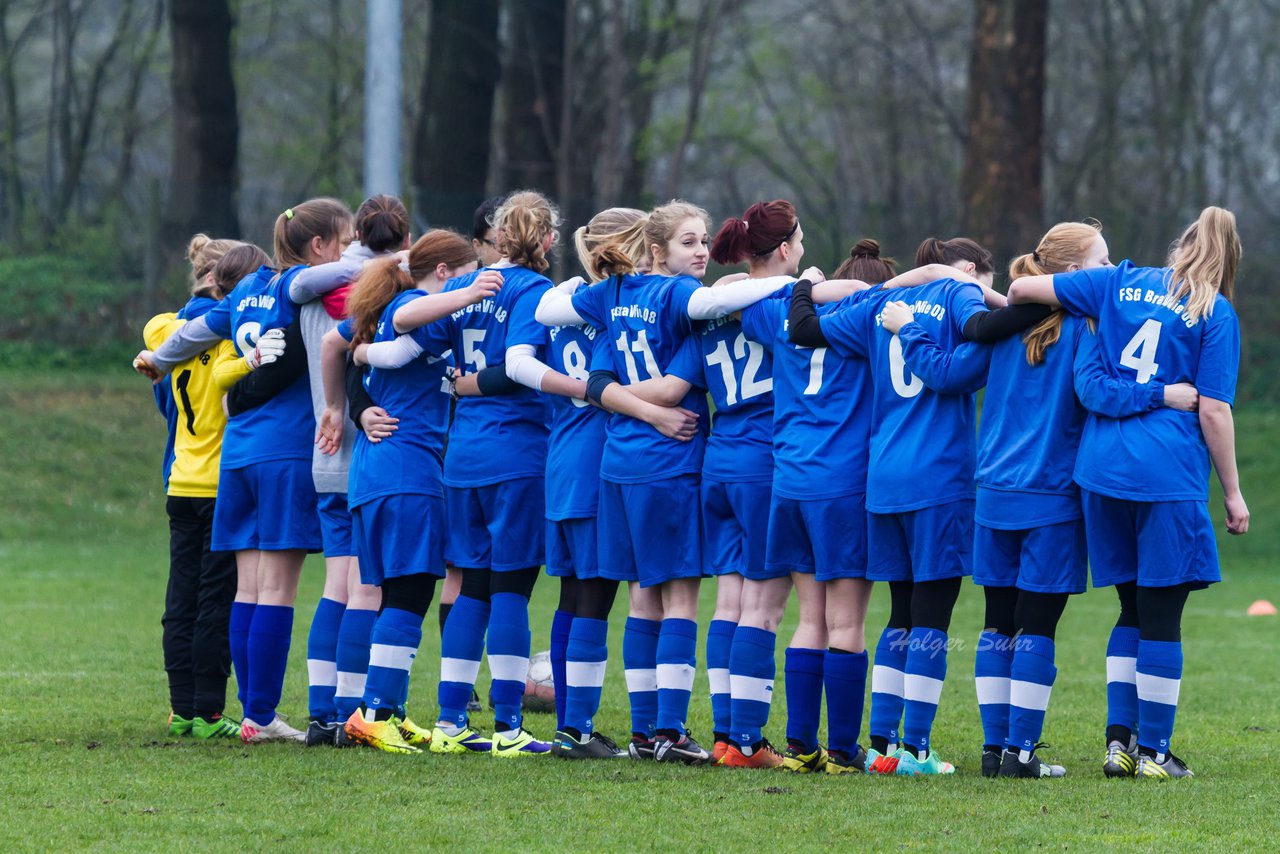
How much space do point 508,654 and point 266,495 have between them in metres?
1.20

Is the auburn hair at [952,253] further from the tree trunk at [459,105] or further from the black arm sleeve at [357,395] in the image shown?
the tree trunk at [459,105]

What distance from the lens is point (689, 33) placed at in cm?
2733

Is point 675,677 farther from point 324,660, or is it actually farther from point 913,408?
point 324,660

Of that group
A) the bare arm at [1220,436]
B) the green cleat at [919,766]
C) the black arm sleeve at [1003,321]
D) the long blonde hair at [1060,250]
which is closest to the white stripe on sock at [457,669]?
the green cleat at [919,766]

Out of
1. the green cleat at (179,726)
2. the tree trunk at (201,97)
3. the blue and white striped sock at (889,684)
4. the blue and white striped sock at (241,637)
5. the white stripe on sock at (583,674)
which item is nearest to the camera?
the blue and white striped sock at (889,684)

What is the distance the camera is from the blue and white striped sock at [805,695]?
605cm

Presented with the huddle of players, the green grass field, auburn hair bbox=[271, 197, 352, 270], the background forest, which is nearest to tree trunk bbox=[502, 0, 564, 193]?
the background forest

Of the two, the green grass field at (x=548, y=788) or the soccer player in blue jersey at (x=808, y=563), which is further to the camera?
the soccer player in blue jersey at (x=808, y=563)

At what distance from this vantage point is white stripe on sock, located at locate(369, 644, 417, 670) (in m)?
6.42

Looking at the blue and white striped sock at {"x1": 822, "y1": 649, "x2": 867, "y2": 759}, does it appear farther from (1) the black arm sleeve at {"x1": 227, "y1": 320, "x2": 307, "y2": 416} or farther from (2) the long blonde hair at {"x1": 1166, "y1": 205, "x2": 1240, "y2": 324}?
(1) the black arm sleeve at {"x1": 227, "y1": 320, "x2": 307, "y2": 416}

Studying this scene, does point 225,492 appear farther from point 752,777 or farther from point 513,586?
point 752,777

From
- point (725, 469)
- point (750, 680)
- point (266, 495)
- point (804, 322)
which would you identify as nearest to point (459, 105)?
point (266, 495)

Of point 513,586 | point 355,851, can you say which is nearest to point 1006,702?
point 513,586

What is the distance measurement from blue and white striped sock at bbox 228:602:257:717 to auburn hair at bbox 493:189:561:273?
1.76 m
